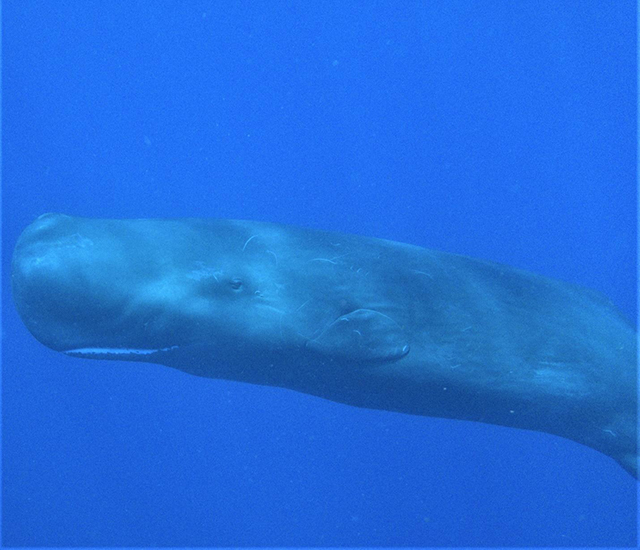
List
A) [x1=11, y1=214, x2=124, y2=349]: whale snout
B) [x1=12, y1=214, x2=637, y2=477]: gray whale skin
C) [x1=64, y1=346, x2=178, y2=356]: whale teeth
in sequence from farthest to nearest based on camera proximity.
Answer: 1. [x1=64, y1=346, x2=178, y2=356]: whale teeth
2. [x1=12, y1=214, x2=637, y2=477]: gray whale skin
3. [x1=11, y1=214, x2=124, y2=349]: whale snout

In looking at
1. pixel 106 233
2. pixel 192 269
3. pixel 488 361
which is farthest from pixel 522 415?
pixel 106 233

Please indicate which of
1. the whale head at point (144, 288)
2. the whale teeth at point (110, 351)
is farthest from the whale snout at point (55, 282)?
the whale teeth at point (110, 351)

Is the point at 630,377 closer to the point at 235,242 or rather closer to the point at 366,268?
the point at 366,268

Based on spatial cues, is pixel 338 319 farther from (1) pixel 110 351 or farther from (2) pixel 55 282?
(2) pixel 55 282

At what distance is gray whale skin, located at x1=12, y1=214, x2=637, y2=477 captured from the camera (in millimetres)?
4652

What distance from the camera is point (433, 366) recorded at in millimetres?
5965

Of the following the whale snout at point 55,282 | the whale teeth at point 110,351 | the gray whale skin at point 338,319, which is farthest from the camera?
the whale teeth at point 110,351

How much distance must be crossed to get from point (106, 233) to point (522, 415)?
188 inches

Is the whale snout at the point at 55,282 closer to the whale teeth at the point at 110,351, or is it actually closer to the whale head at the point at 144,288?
the whale head at the point at 144,288

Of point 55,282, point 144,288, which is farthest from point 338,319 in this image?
point 55,282

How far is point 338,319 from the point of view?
5504 millimetres

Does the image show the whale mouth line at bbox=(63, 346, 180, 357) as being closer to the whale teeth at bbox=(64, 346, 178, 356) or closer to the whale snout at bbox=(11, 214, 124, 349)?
the whale teeth at bbox=(64, 346, 178, 356)

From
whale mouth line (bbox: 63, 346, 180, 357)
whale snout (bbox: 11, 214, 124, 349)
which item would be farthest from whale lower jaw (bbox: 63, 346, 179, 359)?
whale snout (bbox: 11, 214, 124, 349)

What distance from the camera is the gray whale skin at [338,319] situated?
4.65 metres
